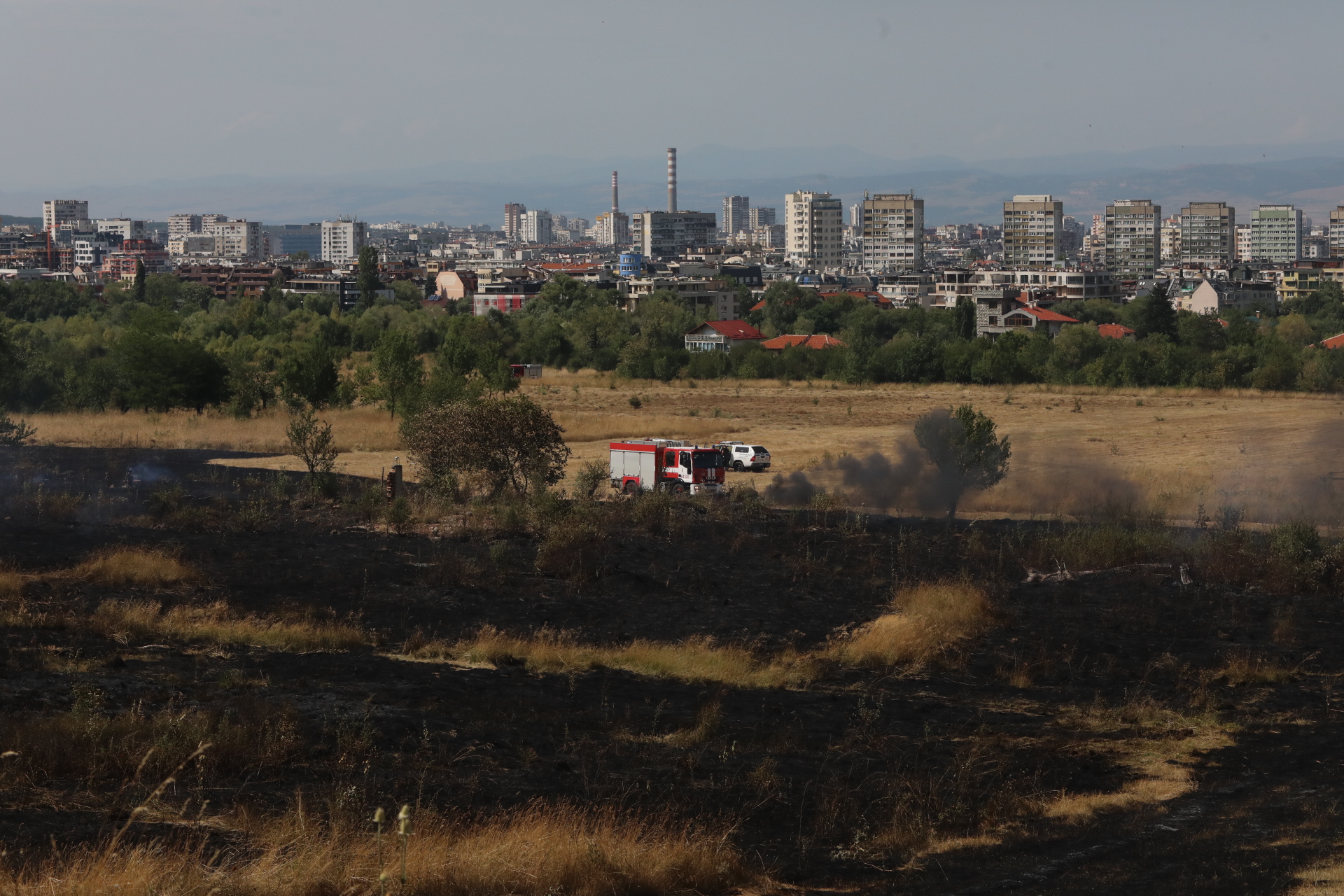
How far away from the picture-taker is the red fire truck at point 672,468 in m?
35.2

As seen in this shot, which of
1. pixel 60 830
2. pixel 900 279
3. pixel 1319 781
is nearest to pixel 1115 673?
pixel 1319 781

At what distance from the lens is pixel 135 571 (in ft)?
65.1

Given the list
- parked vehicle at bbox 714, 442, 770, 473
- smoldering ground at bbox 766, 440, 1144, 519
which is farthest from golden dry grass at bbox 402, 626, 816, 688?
parked vehicle at bbox 714, 442, 770, 473

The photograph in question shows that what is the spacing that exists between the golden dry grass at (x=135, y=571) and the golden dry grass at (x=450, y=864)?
11.3 meters

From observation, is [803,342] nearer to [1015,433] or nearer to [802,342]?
[802,342]

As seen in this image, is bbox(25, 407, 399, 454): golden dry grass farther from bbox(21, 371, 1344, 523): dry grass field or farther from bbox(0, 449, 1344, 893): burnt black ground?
bbox(0, 449, 1344, 893): burnt black ground

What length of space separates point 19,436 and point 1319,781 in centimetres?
3718

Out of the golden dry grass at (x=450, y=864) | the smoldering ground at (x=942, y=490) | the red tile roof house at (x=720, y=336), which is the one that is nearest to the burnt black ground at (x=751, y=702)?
the golden dry grass at (x=450, y=864)

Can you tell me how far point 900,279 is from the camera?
196 m

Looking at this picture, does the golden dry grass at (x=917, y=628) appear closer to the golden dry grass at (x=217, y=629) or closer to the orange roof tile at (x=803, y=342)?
the golden dry grass at (x=217, y=629)

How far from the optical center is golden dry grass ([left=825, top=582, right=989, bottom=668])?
1772 centimetres

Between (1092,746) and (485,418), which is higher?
(485,418)

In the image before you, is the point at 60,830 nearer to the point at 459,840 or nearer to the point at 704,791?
the point at 459,840

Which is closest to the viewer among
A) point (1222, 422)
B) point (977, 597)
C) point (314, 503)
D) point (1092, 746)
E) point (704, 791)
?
point (704, 791)
